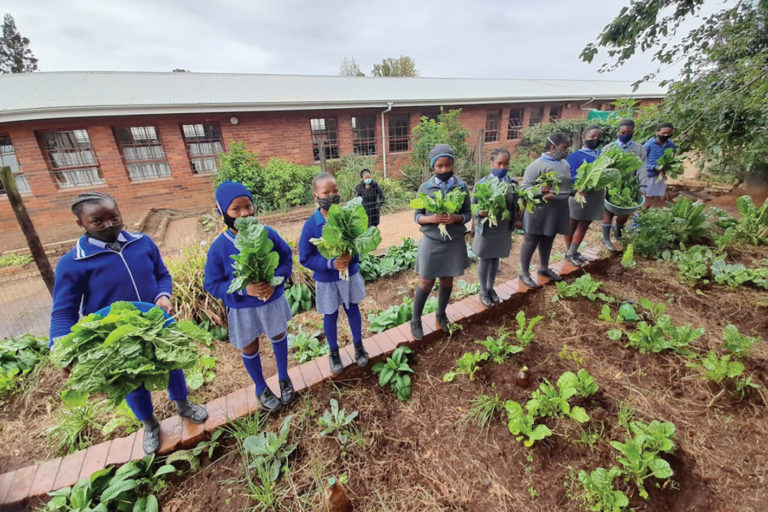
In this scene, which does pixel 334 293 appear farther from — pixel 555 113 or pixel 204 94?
pixel 555 113

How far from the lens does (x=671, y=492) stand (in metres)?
1.61

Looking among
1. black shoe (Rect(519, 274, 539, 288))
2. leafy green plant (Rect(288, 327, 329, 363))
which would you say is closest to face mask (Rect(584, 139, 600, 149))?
black shoe (Rect(519, 274, 539, 288))

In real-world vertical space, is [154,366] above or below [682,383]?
above

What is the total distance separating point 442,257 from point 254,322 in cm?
158

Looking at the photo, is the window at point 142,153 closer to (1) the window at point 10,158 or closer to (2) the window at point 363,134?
(1) the window at point 10,158

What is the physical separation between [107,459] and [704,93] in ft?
26.6

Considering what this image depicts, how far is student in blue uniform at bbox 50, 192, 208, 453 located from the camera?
5.71 ft

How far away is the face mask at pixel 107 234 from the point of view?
1.79 meters

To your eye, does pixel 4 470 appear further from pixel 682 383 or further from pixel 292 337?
pixel 682 383

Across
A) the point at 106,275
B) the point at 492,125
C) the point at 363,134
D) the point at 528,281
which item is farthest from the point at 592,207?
the point at 492,125

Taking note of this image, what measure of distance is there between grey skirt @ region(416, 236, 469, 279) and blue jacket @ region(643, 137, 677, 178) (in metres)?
4.31

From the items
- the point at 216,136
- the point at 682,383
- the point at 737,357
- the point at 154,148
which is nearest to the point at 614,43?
the point at 737,357

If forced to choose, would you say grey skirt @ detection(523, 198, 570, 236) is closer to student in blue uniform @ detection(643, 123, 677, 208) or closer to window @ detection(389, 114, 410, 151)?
student in blue uniform @ detection(643, 123, 677, 208)

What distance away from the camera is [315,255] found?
2254 millimetres
